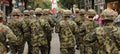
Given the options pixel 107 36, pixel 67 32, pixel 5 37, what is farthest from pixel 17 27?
pixel 107 36

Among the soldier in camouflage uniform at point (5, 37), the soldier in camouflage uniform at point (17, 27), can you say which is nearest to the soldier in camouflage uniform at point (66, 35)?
the soldier in camouflage uniform at point (17, 27)

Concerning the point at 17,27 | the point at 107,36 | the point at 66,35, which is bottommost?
the point at 17,27

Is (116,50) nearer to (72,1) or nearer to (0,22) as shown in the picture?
(0,22)

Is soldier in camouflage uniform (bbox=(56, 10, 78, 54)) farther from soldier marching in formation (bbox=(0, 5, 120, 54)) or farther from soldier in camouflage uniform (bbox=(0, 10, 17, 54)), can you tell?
soldier in camouflage uniform (bbox=(0, 10, 17, 54))

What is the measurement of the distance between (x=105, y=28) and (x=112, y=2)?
1342 inches

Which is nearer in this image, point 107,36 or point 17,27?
point 107,36

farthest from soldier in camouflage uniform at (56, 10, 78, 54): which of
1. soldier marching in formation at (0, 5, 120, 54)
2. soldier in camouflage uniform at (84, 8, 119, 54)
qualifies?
soldier in camouflage uniform at (84, 8, 119, 54)

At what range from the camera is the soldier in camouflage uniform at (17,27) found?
43.5 ft

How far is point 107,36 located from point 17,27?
655 centimetres

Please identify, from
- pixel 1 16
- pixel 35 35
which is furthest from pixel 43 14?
pixel 1 16

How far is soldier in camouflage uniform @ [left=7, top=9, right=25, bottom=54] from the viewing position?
13.3 m

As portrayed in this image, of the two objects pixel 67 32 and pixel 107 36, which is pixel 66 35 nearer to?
pixel 67 32

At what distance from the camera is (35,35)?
12586mm

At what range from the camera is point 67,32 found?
11695mm
